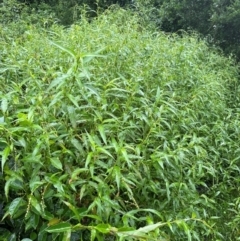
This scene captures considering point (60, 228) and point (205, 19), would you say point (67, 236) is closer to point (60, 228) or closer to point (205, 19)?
point (60, 228)

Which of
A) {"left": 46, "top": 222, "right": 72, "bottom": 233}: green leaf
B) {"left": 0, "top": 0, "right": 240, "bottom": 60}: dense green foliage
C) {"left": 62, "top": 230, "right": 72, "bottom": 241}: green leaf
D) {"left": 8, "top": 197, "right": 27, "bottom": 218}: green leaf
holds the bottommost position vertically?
{"left": 0, "top": 0, "right": 240, "bottom": 60}: dense green foliage

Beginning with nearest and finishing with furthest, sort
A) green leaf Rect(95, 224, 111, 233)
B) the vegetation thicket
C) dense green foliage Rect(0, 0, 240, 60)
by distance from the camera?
green leaf Rect(95, 224, 111, 233)
the vegetation thicket
dense green foliage Rect(0, 0, 240, 60)

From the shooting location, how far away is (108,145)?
4.96 ft

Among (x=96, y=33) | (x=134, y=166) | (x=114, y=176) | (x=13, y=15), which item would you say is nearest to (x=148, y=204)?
(x=134, y=166)

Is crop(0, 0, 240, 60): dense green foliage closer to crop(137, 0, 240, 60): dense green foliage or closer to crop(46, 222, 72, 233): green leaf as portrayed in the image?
crop(137, 0, 240, 60): dense green foliage

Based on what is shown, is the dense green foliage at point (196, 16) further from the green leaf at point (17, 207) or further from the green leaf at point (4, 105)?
the green leaf at point (17, 207)

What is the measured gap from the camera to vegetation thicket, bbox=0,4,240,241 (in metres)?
1.24

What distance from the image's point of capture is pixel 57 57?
2.24 metres

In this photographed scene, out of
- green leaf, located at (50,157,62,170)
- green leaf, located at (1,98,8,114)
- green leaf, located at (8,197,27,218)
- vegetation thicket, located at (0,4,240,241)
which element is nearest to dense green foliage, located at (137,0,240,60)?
vegetation thicket, located at (0,4,240,241)

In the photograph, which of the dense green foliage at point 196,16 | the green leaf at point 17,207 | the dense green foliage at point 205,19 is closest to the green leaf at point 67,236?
the green leaf at point 17,207

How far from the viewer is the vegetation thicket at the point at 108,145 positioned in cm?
124

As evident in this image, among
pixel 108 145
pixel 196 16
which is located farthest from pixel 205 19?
pixel 108 145

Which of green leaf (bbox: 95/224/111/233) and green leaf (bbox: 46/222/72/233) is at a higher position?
green leaf (bbox: 95/224/111/233)

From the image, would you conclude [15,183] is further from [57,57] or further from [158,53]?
[158,53]
